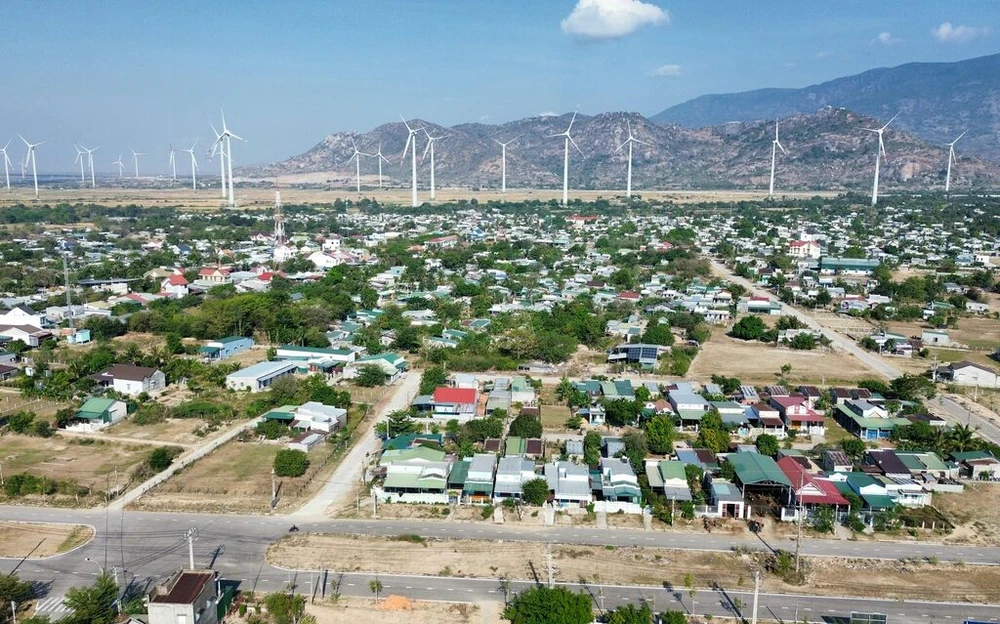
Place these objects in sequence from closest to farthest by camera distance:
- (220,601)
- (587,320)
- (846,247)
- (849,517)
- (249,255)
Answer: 1. (220,601)
2. (849,517)
3. (587,320)
4. (249,255)
5. (846,247)

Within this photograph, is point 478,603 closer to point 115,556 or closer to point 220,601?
point 220,601

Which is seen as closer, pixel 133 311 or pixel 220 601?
pixel 220 601

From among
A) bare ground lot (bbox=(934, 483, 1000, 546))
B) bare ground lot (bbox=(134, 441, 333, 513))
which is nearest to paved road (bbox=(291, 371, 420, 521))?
bare ground lot (bbox=(134, 441, 333, 513))

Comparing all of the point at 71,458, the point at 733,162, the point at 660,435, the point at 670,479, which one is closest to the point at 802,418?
the point at 660,435

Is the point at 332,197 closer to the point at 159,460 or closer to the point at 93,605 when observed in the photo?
the point at 159,460

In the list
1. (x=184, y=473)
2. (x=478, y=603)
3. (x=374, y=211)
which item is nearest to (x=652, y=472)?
(x=478, y=603)

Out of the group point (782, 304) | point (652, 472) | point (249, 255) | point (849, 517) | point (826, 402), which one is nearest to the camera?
point (849, 517)

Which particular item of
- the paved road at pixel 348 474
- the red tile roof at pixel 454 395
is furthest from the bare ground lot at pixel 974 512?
the paved road at pixel 348 474
